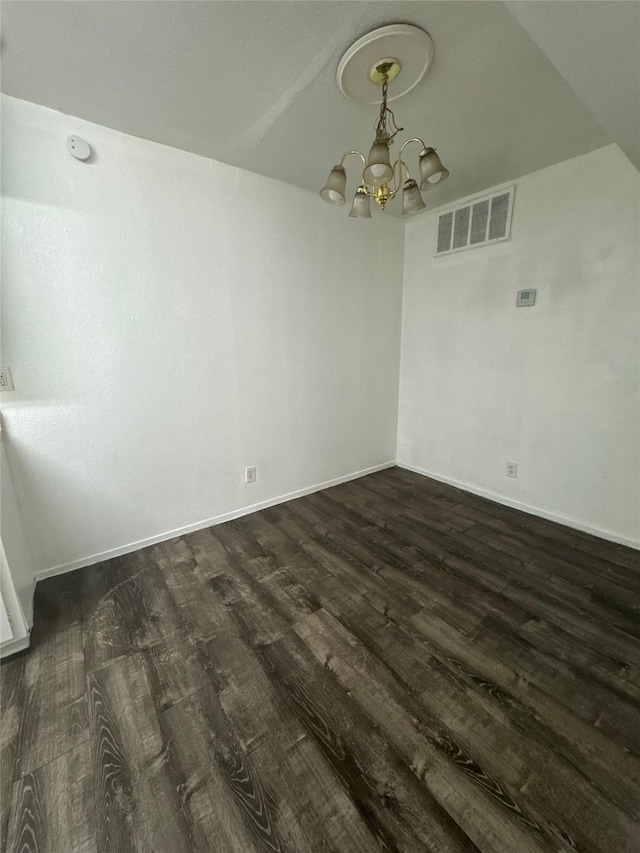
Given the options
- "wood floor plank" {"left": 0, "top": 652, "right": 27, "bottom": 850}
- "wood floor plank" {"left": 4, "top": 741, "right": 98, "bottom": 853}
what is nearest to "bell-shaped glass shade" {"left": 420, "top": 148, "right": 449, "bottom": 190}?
"wood floor plank" {"left": 4, "top": 741, "right": 98, "bottom": 853}

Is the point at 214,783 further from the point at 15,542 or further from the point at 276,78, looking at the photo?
the point at 276,78

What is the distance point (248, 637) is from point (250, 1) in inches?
98.2

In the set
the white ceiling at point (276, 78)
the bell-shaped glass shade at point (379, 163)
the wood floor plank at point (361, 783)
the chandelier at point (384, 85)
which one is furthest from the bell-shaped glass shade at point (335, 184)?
the wood floor plank at point (361, 783)

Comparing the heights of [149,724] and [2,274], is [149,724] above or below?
below

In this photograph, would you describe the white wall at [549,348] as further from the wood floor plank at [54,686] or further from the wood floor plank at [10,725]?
the wood floor plank at [10,725]

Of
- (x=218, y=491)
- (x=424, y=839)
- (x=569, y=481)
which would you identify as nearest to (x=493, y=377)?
(x=569, y=481)

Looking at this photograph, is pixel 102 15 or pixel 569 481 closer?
pixel 102 15

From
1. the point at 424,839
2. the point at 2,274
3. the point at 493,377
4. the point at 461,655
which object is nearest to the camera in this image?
the point at 424,839

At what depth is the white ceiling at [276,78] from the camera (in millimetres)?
1178

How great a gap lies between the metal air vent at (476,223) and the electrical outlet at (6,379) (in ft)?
10.6

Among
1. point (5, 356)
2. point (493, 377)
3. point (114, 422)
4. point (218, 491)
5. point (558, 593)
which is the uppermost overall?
point (5, 356)

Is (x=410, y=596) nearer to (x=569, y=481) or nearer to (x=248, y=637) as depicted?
(x=248, y=637)

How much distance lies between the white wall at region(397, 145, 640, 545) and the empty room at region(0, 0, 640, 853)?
0.02 meters

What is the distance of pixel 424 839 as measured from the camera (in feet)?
2.81
